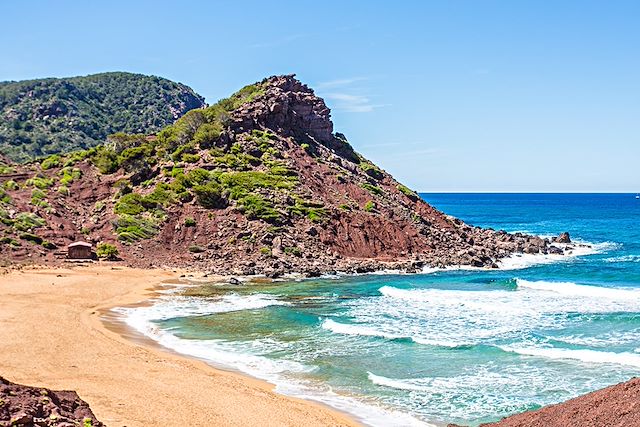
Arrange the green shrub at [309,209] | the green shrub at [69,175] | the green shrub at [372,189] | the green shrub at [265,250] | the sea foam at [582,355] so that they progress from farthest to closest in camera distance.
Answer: the green shrub at [372,189] → the green shrub at [69,175] → the green shrub at [309,209] → the green shrub at [265,250] → the sea foam at [582,355]

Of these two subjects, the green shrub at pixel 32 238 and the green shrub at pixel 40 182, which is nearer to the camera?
the green shrub at pixel 32 238

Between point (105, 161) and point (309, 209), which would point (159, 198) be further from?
point (309, 209)

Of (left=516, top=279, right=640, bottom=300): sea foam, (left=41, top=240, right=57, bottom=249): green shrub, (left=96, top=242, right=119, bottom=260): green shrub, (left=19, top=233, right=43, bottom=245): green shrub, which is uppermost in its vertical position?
(left=19, top=233, right=43, bottom=245): green shrub

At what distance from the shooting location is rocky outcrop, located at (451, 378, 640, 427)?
11.0 meters

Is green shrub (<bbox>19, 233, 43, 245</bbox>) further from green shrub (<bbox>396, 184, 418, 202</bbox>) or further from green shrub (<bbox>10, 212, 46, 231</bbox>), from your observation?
green shrub (<bbox>396, 184, 418, 202</bbox>)

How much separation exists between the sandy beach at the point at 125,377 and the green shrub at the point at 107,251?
19.2m

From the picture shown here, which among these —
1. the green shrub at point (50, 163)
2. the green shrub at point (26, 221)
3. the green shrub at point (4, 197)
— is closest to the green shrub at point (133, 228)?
the green shrub at point (26, 221)

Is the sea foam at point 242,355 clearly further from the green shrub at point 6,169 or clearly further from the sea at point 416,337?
the green shrub at point 6,169

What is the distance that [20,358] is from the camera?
21469 mm

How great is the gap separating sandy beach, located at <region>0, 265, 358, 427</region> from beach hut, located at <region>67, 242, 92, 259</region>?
1805 cm

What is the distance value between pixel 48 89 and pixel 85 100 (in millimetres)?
10154

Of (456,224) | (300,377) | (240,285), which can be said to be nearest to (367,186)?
(456,224)

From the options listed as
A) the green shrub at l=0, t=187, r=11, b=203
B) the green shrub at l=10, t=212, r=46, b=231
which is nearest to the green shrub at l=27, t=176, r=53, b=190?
the green shrub at l=0, t=187, r=11, b=203

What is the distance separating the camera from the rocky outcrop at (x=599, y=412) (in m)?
11.0
